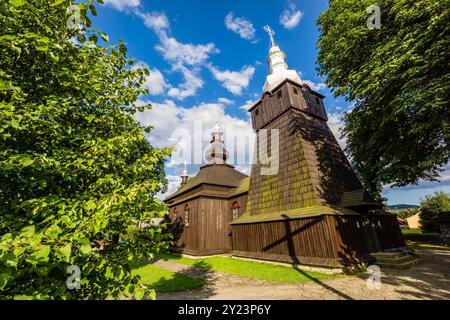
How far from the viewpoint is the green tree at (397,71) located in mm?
7973

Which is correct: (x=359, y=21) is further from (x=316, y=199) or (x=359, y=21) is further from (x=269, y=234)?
(x=269, y=234)

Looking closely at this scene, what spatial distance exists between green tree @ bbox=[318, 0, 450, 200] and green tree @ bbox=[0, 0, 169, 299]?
9738 millimetres

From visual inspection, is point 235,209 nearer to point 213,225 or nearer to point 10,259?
point 213,225

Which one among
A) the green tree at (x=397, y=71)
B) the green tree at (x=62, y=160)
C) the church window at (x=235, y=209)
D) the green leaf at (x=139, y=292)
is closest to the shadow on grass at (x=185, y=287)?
the green tree at (x=62, y=160)

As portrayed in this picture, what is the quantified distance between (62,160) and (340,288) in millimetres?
9528

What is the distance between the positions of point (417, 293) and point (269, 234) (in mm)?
7648

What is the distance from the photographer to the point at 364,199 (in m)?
11.8

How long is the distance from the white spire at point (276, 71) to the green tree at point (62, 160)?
17578 mm

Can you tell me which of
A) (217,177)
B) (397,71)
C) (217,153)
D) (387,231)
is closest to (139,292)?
(397,71)

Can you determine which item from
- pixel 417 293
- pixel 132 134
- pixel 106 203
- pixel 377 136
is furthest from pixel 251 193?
pixel 106 203

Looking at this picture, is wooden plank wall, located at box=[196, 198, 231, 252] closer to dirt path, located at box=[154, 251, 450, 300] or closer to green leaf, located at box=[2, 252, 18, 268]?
dirt path, located at box=[154, 251, 450, 300]

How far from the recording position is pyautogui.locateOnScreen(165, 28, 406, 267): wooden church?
11.4 meters

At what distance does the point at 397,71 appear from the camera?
354 inches

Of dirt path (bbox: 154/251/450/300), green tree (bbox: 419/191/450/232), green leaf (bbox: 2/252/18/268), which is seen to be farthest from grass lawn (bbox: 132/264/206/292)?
green tree (bbox: 419/191/450/232)
